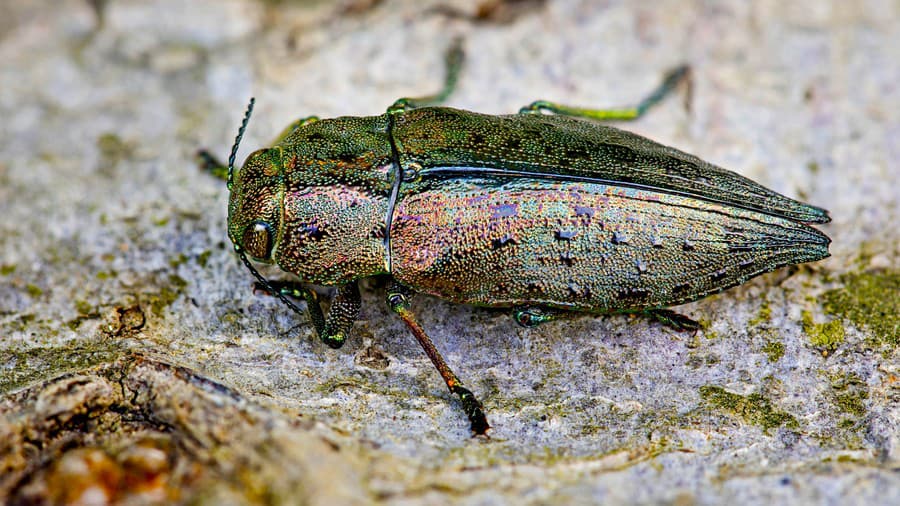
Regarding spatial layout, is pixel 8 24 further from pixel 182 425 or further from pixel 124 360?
pixel 182 425

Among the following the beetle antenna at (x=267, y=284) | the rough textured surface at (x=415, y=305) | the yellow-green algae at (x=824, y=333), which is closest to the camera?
the rough textured surface at (x=415, y=305)

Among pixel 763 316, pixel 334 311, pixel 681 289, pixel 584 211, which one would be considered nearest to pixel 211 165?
pixel 334 311

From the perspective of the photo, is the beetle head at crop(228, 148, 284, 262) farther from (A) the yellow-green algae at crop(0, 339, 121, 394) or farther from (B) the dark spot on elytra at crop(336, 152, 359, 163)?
(A) the yellow-green algae at crop(0, 339, 121, 394)

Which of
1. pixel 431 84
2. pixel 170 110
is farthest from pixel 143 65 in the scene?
pixel 431 84

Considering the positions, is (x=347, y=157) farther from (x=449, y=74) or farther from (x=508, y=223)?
(x=449, y=74)

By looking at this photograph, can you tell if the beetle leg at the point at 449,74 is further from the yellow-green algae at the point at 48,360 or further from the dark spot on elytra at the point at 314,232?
the yellow-green algae at the point at 48,360

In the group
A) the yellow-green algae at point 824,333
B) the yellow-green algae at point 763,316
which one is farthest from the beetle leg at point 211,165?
the yellow-green algae at point 824,333

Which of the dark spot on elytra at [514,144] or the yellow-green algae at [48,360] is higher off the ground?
the dark spot on elytra at [514,144]
